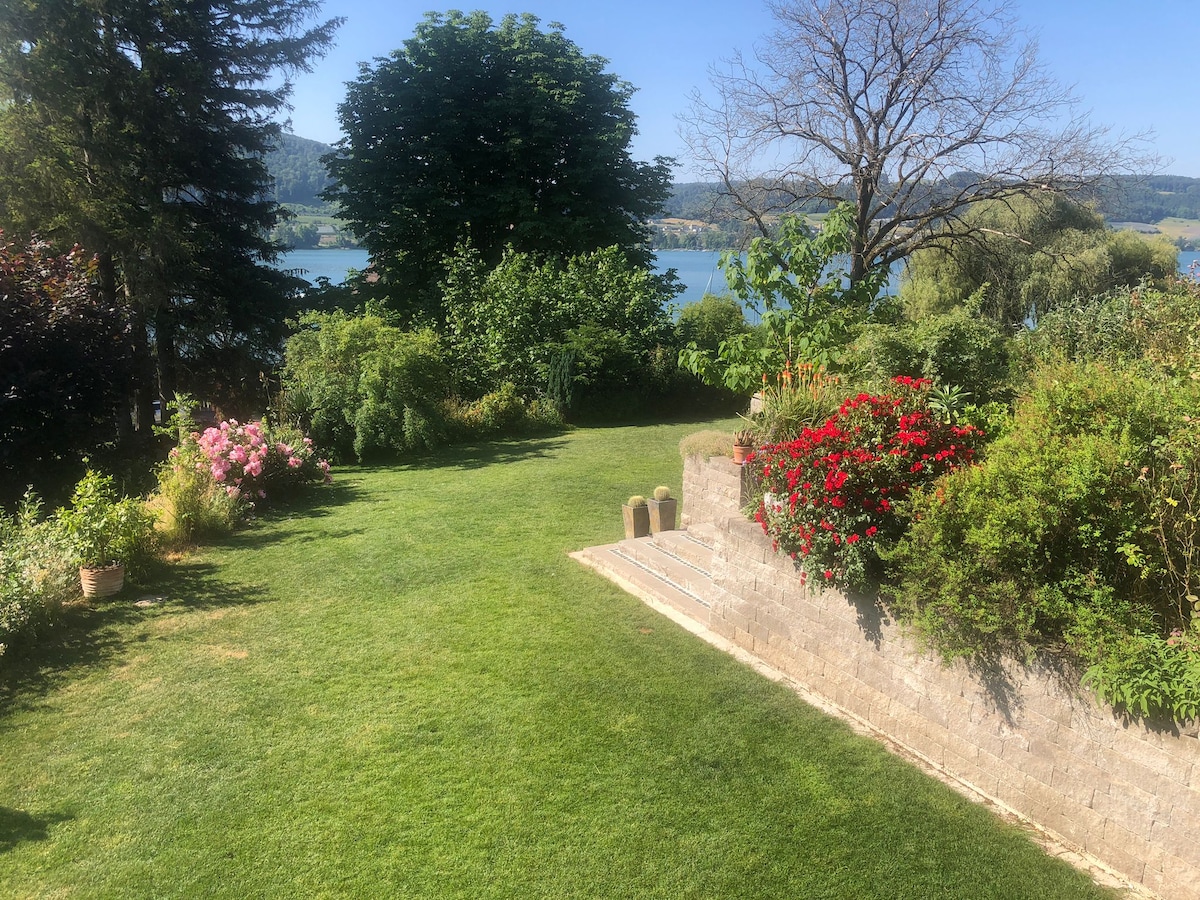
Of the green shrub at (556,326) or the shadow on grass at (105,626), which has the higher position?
the green shrub at (556,326)

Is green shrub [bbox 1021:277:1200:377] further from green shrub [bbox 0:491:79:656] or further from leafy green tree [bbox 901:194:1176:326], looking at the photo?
leafy green tree [bbox 901:194:1176:326]

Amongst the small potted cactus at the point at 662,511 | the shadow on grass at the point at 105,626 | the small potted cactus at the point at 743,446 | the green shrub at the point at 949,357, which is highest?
the green shrub at the point at 949,357

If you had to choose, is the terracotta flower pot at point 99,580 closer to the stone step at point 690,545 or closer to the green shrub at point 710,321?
the stone step at point 690,545

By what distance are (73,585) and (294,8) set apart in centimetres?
1576

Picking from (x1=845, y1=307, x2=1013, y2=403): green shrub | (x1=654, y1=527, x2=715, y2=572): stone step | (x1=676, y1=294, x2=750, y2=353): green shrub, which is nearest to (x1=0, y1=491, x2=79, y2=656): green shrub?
(x1=654, y1=527, x2=715, y2=572): stone step

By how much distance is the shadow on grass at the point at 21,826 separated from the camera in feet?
12.4

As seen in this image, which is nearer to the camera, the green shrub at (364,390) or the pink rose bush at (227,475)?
the pink rose bush at (227,475)

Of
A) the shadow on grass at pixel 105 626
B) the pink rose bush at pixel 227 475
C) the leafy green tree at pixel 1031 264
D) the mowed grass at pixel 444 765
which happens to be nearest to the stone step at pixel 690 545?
the mowed grass at pixel 444 765

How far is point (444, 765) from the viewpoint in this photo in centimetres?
432

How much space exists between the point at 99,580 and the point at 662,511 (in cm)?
529

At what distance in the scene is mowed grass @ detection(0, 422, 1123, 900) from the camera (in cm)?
349

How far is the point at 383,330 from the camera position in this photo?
13.9 metres

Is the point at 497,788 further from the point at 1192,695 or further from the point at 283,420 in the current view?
the point at 283,420

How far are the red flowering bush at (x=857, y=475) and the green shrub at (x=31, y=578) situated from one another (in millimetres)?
5686
